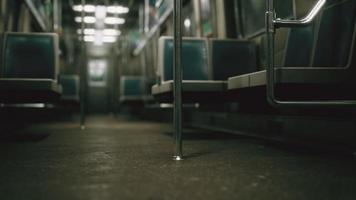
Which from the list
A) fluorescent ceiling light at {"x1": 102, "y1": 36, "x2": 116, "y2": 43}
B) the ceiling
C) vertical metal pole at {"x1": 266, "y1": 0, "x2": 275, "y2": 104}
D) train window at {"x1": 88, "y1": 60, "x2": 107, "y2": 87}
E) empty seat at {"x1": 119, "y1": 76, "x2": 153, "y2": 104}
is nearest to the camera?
vertical metal pole at {"x1": 266, "y1": 0, "x2": 275, "y2": 104}

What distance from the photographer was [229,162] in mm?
2061

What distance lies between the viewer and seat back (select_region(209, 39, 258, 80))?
155 inches

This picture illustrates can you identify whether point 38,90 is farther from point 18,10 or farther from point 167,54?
point 18,10

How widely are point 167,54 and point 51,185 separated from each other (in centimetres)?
249

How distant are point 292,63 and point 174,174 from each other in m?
1.80

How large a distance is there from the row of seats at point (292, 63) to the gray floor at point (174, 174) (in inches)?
17.0

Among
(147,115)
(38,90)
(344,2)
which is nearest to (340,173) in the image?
(344,2)

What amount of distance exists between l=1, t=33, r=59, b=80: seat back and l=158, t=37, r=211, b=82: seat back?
100 cm

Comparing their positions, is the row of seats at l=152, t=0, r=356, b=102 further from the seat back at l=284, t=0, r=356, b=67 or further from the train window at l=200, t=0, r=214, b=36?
the train window at l=200, t=0, r=214, b=36

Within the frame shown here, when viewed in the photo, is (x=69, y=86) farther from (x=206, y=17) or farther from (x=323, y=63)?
(x=323, y=63)

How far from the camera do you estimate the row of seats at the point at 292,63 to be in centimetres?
243

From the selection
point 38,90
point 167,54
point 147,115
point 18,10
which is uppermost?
point 18,10

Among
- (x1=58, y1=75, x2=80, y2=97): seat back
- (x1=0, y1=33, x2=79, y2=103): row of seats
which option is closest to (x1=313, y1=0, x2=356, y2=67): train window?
(x1=0, y1=33, x2=79, y2=103): row of seats

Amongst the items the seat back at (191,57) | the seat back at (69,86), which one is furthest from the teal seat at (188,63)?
the seat back at (69,86)
